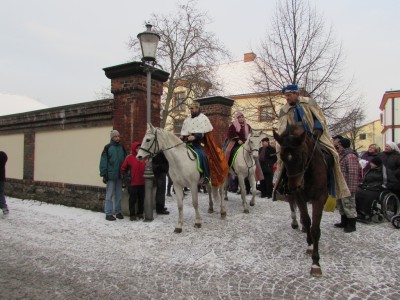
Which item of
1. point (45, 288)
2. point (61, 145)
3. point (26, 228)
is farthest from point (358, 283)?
point (61, 145)

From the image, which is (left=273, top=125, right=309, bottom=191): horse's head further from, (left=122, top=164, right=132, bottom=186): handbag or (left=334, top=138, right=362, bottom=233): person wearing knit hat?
(left=122, top=164, right=132, bottom=186): handbag

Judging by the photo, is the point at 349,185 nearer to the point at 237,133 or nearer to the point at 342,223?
the point at 342,223

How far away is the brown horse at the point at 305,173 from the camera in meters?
3.87

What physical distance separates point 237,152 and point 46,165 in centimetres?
607

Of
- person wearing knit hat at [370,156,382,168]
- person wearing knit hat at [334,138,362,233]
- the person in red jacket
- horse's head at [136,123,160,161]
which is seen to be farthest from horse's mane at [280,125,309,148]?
person wearing knit hat at [370,156,382,168]

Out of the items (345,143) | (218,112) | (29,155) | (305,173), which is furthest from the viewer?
(218,112)

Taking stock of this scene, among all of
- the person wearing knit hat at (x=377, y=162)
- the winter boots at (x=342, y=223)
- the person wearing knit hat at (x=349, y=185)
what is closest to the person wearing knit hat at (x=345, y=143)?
the person wearing knit hat at (x=349, y=185)

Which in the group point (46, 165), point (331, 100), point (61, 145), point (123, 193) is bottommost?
point (123, 193)

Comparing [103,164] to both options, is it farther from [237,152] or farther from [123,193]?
[237,152]

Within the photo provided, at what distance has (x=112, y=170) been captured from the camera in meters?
7.17

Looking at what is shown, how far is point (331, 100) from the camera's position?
1487cm

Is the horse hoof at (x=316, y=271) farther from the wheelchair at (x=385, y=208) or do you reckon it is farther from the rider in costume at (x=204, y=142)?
the wheelchair at (x=385, y=208)

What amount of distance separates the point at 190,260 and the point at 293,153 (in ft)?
7.53

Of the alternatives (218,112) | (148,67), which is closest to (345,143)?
(148,67)
